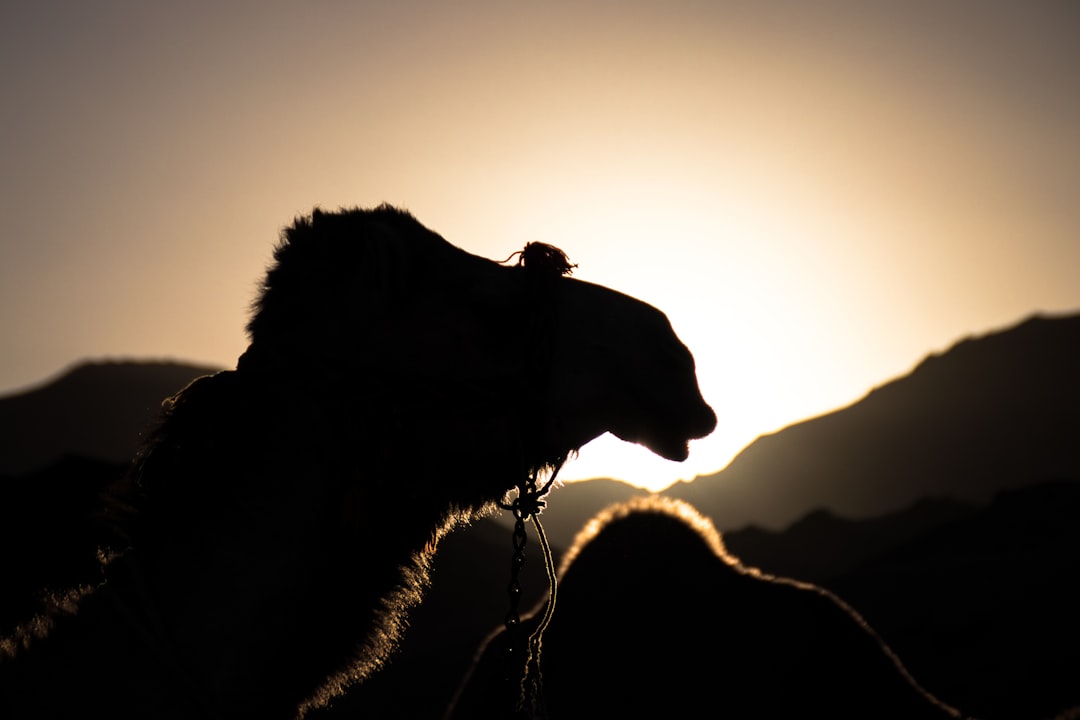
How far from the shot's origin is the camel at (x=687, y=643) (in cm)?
491

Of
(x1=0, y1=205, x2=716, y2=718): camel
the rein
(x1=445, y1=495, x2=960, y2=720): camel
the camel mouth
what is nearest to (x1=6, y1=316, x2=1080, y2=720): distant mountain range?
(x1=445, y1=495, x2=960, y2=720): camel

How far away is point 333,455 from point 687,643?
11.9 ft

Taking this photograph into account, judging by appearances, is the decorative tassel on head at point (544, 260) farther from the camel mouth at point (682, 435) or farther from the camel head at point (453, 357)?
the camel mouth at point (682, 435)

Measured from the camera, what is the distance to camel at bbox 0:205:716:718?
7.29ft

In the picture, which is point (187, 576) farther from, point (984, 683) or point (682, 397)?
point (984, 683)

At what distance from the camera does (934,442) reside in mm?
30719

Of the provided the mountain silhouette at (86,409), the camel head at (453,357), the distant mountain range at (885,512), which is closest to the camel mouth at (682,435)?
the camel head at (453,357)

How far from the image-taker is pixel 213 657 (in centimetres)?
220

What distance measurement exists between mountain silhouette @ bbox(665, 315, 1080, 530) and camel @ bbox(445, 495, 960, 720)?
19.1 meters

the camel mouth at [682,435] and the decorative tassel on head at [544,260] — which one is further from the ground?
the decorative tassel on head at [544,260]

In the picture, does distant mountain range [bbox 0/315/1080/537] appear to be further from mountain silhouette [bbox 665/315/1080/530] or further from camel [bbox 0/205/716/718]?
camel [bbox 0/205/716/718]

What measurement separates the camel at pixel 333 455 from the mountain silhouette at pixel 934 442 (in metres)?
22.7

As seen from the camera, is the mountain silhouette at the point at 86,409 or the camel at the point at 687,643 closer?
the camel at the point at 687,643

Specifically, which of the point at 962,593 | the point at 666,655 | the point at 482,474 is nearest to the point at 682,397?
the point at 482,474
